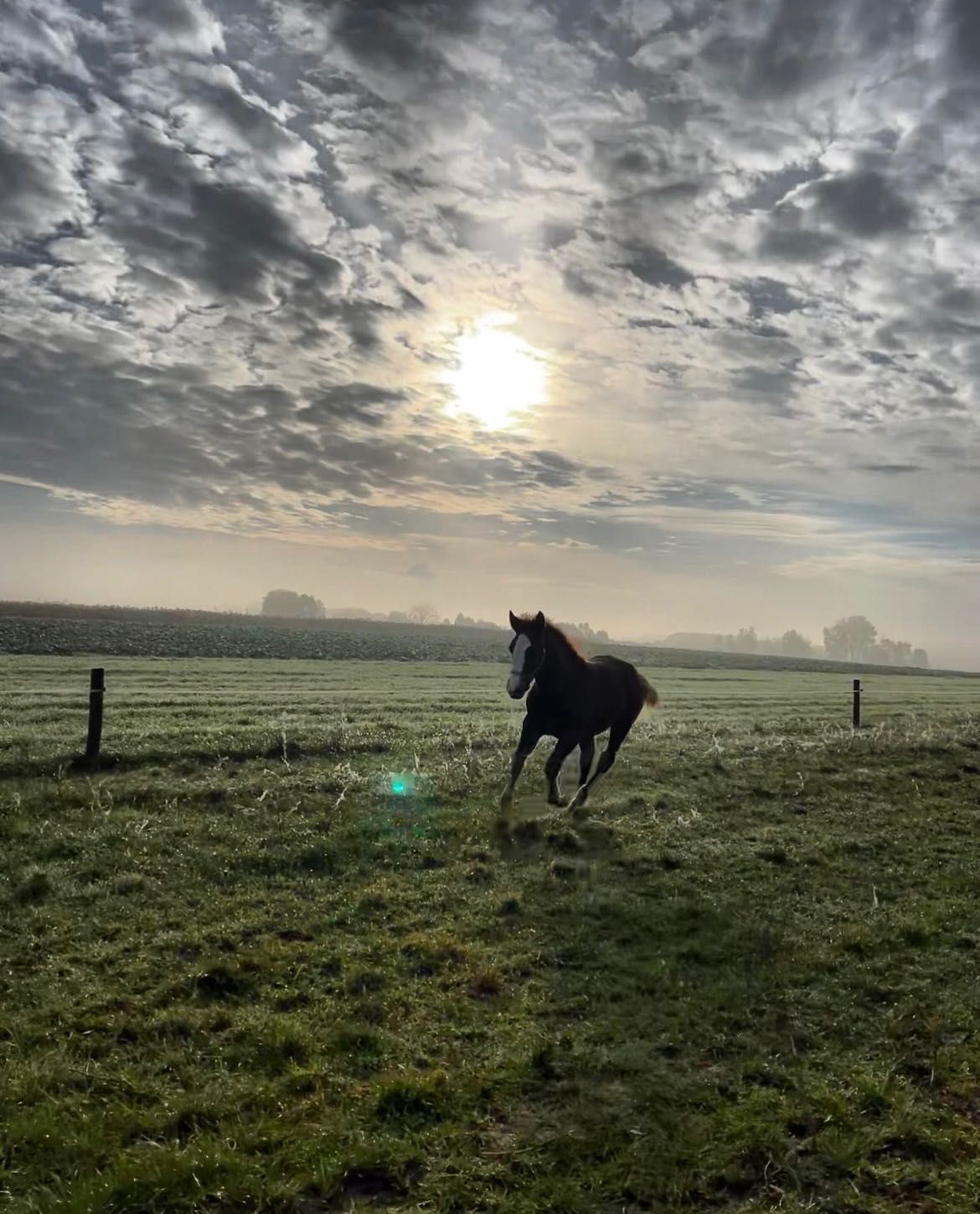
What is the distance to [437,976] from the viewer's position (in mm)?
7395

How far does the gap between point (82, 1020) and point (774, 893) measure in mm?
7831

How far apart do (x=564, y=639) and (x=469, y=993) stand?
7.01m

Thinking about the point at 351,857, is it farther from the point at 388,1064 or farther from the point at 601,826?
the point at 388,1064

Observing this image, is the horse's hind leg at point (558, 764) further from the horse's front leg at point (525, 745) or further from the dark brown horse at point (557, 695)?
the horse's front leg at point (525, 745)

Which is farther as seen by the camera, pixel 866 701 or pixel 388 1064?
pixel 866 701

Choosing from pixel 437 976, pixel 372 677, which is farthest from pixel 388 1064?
pixel 372 677

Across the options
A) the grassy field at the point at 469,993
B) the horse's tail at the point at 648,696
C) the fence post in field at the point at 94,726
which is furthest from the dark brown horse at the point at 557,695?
the fence post in field at the point at 94,726

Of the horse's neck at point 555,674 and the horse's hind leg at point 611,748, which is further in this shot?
the horse's hind leg at point 611,748

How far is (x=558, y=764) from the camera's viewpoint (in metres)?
13.6

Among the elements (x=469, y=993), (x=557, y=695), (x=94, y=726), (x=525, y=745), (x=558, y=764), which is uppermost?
(x=557, y=695)

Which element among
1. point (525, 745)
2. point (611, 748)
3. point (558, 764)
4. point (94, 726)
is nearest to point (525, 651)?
point (525, 745)

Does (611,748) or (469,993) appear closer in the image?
(469,993)

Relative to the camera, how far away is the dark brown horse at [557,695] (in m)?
12.0

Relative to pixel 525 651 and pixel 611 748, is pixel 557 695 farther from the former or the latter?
pixel 611 748
